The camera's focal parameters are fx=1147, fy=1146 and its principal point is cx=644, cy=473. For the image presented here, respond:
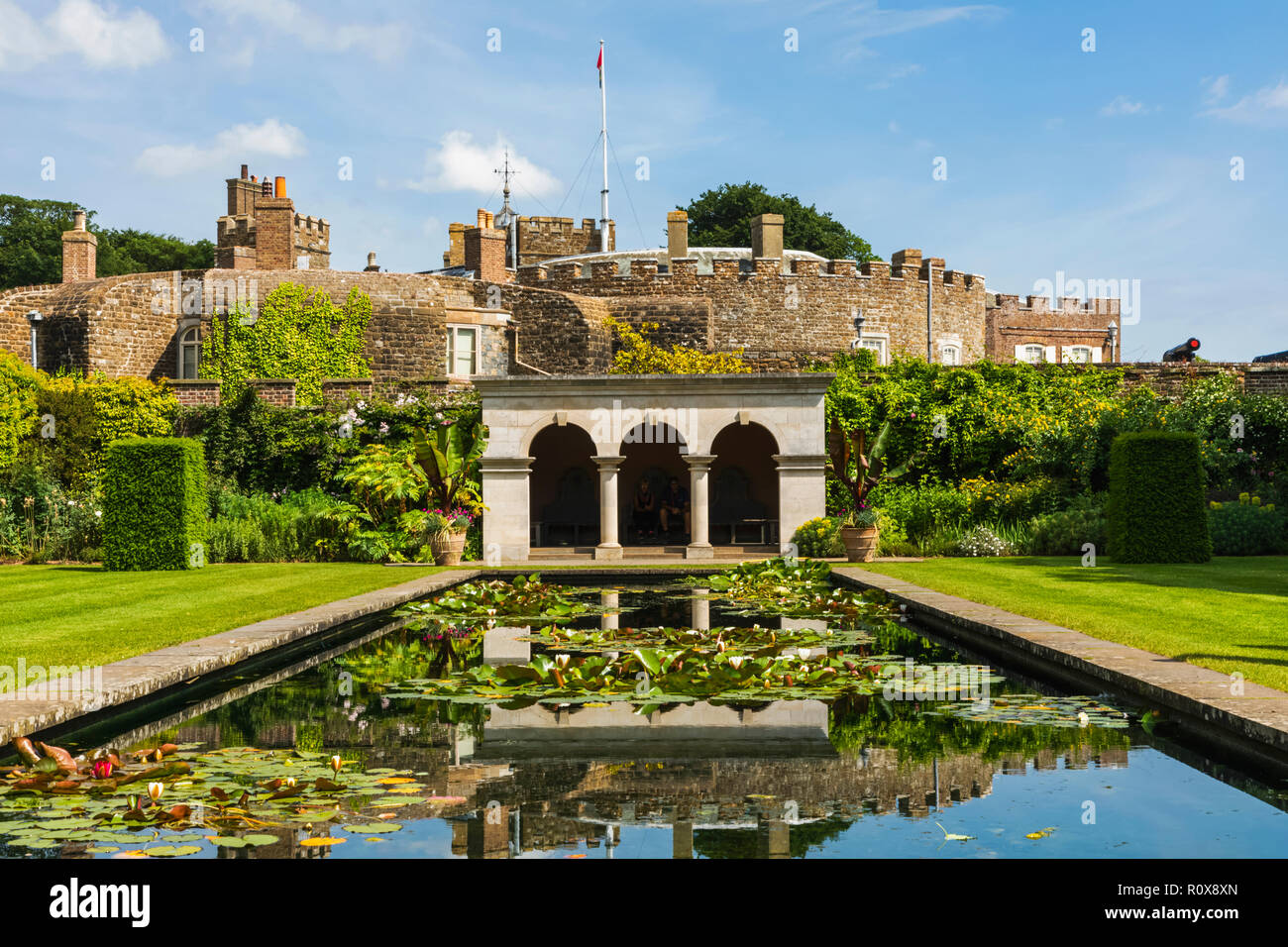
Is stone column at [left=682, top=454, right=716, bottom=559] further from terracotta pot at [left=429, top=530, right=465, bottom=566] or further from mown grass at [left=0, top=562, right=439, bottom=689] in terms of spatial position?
mown grass at [left=0, top=562, right=439, bottom=689]

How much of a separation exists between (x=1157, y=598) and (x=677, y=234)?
27.8 metres

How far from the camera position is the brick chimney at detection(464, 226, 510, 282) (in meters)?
36.8

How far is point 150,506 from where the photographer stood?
679 inches

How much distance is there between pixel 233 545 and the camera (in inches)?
762

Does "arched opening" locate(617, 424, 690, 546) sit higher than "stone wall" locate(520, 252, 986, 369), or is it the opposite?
"stone wall" locate(520, 252, 986, 369)

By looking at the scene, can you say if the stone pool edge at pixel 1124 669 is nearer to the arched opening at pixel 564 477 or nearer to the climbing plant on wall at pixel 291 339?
the arched opening at pixel 564 477

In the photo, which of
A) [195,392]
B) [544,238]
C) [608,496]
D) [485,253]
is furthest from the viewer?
[544,238]

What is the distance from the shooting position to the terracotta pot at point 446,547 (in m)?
18.8

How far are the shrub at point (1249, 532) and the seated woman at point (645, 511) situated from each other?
1008cm

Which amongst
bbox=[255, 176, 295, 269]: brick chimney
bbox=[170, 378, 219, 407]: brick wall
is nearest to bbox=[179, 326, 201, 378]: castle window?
bbox=[170, 378, 219, 407]: brick wall

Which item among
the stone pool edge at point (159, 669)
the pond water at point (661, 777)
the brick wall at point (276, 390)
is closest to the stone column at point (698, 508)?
the brick wall at point (276, 390)

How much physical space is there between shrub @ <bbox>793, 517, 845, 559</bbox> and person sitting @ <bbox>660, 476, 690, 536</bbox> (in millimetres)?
3854

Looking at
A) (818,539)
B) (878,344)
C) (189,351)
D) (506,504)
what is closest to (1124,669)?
(818,539)

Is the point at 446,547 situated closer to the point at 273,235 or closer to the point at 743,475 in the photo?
the point at 743,475
